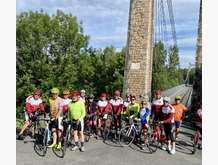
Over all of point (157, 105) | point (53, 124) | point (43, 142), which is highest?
point (157, 105)

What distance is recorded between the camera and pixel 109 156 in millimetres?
10562

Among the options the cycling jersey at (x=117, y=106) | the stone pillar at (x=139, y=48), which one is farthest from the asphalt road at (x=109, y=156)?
the stone pillar at (x=139, y=48)

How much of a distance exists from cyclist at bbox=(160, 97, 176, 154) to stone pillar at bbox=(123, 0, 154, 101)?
639cm

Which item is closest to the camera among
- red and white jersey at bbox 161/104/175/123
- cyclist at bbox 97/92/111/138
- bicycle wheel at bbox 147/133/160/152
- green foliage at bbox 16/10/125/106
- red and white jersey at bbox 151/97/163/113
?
red and white jersey at bbox 161/104/175/123

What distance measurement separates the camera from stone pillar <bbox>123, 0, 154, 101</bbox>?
17.8m

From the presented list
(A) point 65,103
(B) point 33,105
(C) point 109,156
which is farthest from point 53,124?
(C) point 109,156

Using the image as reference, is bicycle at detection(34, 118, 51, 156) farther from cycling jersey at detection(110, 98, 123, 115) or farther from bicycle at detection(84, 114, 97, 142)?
cycling jersey at detection(110, 98, 123, 115)

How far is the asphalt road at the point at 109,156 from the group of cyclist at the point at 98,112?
0.38 meters

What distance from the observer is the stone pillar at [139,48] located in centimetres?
1784

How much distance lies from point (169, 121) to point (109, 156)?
6.15 ft

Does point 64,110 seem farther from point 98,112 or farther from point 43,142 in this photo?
point 98,112

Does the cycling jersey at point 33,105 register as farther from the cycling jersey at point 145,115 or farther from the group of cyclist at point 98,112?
the cycling jersey at point 145,115

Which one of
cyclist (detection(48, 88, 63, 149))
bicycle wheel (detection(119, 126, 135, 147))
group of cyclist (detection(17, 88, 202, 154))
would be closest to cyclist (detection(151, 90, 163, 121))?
group of cyclist (detection(17, 88, 202, 154))
